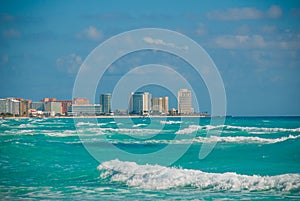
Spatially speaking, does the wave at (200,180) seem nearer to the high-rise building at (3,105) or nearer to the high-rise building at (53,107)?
the high-rise building at (53,107)

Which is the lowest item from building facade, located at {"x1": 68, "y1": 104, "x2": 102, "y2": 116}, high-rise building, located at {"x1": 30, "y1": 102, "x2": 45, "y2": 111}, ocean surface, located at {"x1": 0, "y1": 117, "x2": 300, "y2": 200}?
ocean surface, located at {"x1": 0, "y1": 117, "x2": 300, "y2": 200}

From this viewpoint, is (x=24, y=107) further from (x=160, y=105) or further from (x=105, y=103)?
(x=160, y=105)

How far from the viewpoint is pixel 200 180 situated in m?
18.6

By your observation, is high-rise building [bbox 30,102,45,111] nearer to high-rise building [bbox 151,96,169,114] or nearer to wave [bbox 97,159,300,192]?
high-rise building [bbox 151,96,169,114]

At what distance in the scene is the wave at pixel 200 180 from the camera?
1744 centimetres

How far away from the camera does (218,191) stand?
17.1m

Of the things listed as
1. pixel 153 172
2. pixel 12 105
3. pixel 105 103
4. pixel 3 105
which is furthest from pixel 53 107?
pixel 153 172

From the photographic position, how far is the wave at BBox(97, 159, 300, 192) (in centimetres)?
1744

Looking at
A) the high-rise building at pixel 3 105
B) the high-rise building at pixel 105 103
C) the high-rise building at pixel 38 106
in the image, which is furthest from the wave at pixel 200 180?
the high-rise building at pixel 38 106

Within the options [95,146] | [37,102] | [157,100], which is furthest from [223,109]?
[37,102]

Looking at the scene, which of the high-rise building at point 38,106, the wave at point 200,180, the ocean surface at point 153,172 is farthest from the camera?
the high-rise building at point 38,106

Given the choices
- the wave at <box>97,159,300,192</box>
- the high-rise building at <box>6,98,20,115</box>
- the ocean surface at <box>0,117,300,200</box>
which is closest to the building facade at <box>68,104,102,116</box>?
the high-rise building at <box>6,98,20,115</box>

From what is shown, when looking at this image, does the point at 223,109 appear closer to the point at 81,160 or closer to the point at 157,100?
the point at 81,160

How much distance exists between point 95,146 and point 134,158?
285 inches
